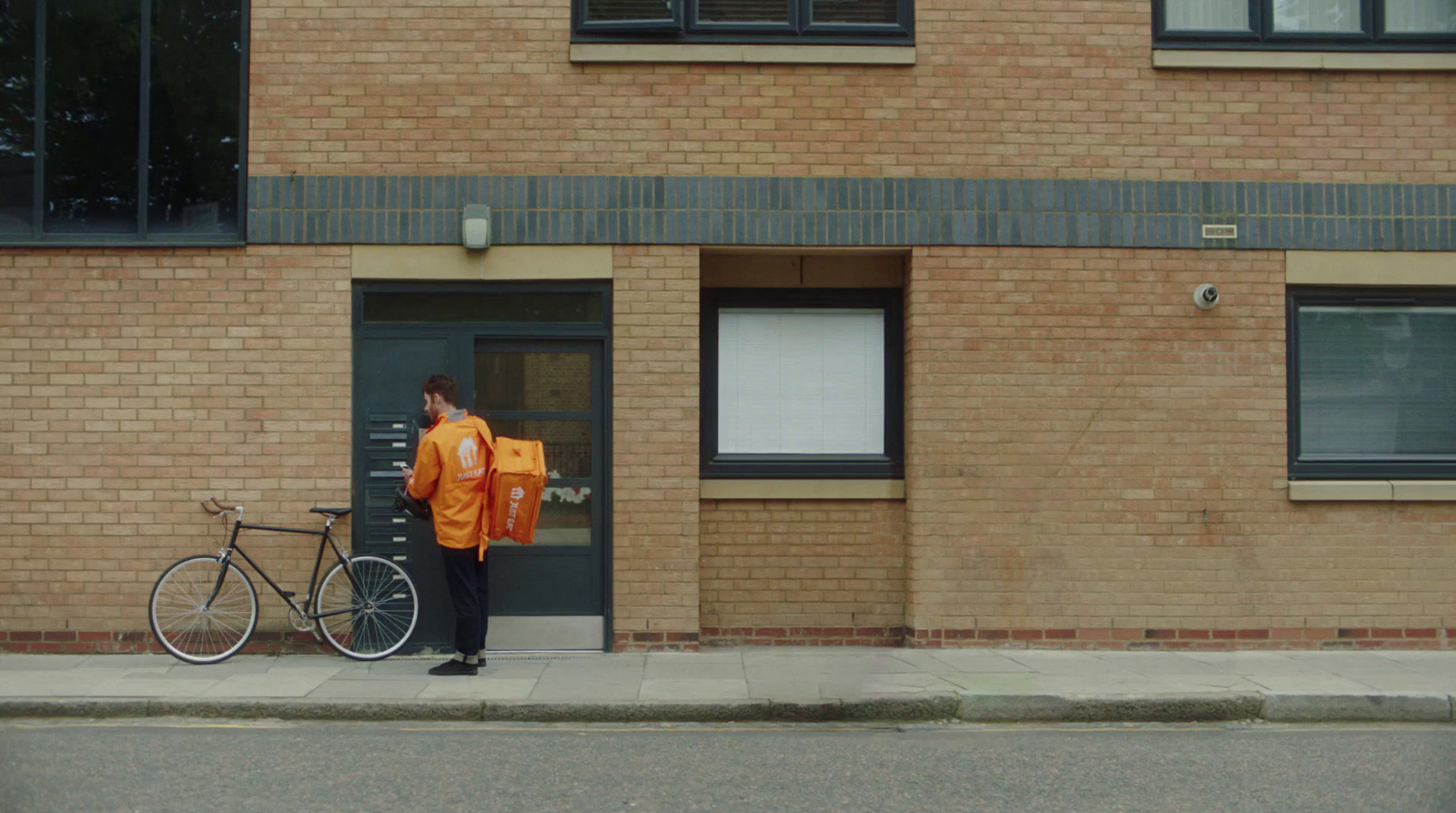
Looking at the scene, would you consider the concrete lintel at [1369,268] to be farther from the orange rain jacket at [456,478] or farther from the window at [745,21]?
the orange rain jacket at [456,478]

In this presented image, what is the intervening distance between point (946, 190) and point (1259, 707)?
419 cm

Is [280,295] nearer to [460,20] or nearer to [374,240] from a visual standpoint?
[374,240]

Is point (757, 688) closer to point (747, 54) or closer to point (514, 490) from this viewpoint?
point (514, 490)

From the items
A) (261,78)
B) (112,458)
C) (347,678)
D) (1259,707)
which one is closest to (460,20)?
(261,78)

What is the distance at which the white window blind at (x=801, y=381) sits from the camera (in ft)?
→ 33.5

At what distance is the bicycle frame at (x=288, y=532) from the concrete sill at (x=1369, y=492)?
698 centimetres

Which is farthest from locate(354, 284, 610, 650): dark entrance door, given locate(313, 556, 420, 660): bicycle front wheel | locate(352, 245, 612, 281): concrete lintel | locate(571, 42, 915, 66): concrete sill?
locate(571, 42, 915, 66): concrete sill

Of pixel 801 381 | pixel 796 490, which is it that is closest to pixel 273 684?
pixel 796 490

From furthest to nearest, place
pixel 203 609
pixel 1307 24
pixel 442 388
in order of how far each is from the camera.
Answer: pixel 1307 24, pixel 203 609, pixel 442 388

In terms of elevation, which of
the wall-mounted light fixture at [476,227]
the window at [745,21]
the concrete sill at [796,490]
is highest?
the window at [745,21]

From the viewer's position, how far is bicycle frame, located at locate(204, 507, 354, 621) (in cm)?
937

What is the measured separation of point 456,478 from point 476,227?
1903mm

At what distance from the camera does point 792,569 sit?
10.0 meters

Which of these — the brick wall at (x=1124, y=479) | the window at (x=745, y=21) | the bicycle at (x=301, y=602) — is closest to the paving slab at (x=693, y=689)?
the brick wall at (x=1124, y=479)
